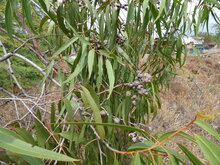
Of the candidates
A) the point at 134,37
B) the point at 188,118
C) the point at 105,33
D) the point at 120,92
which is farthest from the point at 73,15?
the point at 188,118

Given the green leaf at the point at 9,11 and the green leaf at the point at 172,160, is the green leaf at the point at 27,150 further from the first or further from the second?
the green leaf at the point at 9,11

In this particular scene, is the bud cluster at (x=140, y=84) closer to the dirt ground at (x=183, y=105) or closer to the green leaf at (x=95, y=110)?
the green leaf at (x=95, y=110)

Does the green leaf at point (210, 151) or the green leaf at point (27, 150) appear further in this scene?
the green leaf at point (210, 151)

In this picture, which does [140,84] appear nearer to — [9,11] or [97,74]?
[97,74]

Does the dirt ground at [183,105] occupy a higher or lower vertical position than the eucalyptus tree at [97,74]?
lower

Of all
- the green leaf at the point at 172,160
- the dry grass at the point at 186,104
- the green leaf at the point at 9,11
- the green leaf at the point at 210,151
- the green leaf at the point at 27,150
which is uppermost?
the green leaf at the point at 9,11

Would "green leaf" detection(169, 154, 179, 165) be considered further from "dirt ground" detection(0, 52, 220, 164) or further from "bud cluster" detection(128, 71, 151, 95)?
"dirt ground" detection(0, 52, 220, 164)

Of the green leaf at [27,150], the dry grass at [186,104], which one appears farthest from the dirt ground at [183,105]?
the green leaf at [27,150]

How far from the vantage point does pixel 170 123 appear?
253cm

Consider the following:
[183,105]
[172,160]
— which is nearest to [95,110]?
[172,160]

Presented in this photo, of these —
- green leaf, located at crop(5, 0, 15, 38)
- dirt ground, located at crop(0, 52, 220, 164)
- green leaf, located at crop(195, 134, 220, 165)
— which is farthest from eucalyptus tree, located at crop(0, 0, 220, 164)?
dirt ground, located at crop(0, 52, 220, 164)

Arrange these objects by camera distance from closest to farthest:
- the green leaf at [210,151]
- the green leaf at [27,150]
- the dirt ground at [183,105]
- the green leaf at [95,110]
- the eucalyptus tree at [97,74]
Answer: the green leaf at [27,150] → the green leaf at [210,151] → the green leaf at [95,110] → the eucalyptus tree at [97,74] → the dirt ground at [183,105]

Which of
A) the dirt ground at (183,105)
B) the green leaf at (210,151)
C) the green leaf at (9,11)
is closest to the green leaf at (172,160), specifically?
the green leaf at (210,151)

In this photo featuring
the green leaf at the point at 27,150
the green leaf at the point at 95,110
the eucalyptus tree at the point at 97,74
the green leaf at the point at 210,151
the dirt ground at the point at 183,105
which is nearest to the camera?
the green leaf at the point at 27,150
